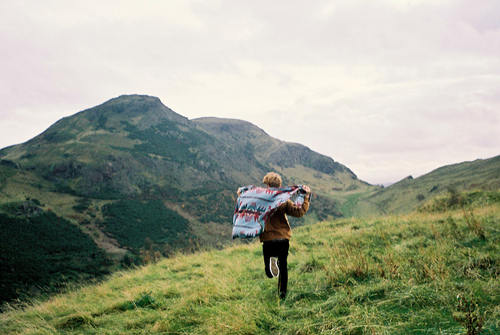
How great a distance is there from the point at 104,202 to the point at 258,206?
455ft

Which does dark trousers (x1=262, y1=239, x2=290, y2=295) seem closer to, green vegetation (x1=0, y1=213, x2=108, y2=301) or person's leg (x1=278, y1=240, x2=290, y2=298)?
person's leg (x1=278, y1=240, x2=290, y2=298)

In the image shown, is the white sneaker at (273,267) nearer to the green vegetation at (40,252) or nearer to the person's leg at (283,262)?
the person's leg at (283,262)

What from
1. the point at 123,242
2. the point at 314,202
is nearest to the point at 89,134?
the point at 123,242

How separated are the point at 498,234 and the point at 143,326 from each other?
7.84 metres

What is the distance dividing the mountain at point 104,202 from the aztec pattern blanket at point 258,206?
49810 mm

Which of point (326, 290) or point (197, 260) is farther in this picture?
point (197, 260)

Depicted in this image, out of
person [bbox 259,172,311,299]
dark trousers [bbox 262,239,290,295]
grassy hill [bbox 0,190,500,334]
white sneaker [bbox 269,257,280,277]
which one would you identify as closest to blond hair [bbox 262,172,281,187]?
person [bbox 259,172,311,299]

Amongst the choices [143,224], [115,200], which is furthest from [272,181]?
[115,200]

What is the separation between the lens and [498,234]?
596 cm

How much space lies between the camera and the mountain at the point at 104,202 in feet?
268

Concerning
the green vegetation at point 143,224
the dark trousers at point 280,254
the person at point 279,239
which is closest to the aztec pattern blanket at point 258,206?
the person at point 279,239

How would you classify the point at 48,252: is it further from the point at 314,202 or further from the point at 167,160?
the point at 314,202

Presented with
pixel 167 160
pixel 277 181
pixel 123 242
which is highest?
pixel 167 160

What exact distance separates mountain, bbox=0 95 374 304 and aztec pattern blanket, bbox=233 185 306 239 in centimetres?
4981
